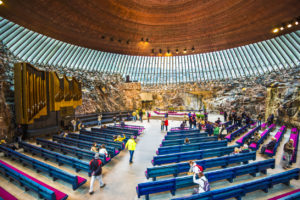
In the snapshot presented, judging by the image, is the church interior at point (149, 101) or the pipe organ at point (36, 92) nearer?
the church interior at point (149, 101)

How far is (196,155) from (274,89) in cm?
1448

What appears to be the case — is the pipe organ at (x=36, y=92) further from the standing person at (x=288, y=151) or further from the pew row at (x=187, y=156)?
the standing person at (x=288, y=151)

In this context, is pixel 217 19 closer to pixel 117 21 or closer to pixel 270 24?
pixel 270 24

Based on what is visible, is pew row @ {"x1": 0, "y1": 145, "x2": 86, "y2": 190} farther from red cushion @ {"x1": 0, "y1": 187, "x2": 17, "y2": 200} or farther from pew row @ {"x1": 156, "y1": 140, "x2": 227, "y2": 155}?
pew row @ {"x1": 156, "y1": 140, "x2": 227, "y2": 155}

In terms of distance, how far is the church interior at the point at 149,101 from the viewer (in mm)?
3906

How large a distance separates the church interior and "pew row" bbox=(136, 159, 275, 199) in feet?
0.11

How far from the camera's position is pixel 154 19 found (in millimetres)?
13234

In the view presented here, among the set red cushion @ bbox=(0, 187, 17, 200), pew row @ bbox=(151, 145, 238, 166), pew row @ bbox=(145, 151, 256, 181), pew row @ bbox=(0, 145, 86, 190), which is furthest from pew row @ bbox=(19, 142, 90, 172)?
pew row @ bbox=(151, 145, 238, 166)

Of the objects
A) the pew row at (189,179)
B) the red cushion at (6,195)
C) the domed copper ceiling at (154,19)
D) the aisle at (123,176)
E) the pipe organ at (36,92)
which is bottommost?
the aisle at (123,176)

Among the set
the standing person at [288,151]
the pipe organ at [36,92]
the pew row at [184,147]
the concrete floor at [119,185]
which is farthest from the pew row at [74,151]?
the standing person at [288,151]

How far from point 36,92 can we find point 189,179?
9.50m

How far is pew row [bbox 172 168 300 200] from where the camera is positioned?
2.87 metres

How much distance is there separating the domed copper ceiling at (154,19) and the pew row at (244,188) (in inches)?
484

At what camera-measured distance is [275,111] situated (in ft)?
43.8
